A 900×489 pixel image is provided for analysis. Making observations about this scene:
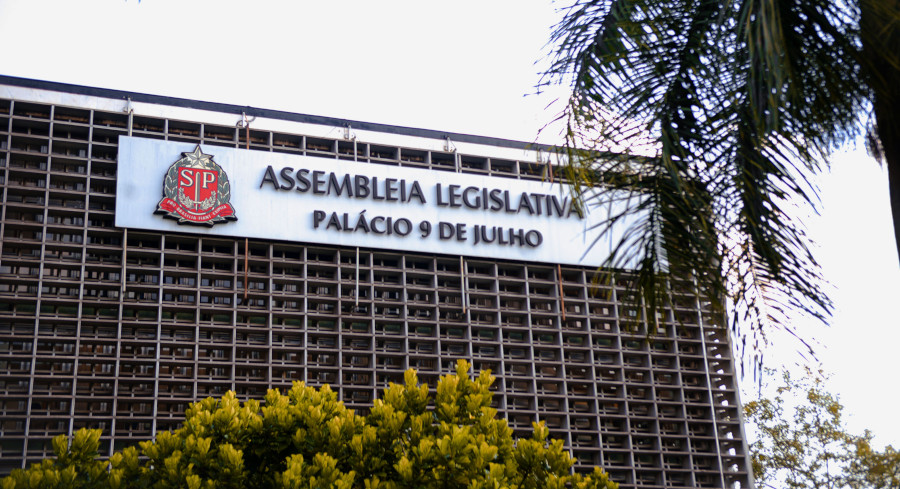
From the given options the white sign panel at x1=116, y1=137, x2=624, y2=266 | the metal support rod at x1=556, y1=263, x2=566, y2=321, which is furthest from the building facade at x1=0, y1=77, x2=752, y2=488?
the white sign panel at x1=116, y1=137, x2=624, y2=266

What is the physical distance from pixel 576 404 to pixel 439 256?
331cm

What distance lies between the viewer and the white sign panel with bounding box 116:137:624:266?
49.4 feet

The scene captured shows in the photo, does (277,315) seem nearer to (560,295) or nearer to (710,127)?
(560,295)

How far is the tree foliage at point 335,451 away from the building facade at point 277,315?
188 inches

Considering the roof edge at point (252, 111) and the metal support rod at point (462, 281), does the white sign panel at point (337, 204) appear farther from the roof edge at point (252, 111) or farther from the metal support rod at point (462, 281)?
the roof edge at point (252, 111)

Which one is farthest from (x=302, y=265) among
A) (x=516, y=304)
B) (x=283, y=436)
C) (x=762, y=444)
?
(x=762, y=444)

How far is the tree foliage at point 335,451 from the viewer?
8461mm

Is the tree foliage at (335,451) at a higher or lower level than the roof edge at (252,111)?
lower

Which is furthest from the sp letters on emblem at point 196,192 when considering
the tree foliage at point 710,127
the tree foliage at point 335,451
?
the tree foliage at point 710,127

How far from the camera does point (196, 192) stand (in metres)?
15.2

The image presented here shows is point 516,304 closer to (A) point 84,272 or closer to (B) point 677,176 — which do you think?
(A) point 84,272

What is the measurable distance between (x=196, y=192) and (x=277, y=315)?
7.38ft

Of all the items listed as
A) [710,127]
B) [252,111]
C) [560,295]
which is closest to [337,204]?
[252,111]

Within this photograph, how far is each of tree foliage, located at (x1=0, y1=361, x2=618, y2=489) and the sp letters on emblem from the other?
19.4 ft
